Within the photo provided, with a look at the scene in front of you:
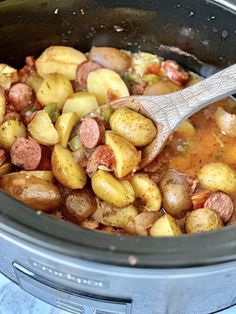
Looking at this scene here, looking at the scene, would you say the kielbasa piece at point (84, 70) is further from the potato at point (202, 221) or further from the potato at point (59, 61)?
the potato at point (202, 221)

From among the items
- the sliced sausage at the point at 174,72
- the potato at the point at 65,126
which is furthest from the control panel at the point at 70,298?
the sliced sausage at the point at 174,72

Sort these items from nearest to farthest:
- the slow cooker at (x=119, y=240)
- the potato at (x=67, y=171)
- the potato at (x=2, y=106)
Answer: the slow cooker at (x=119, y=240) → the potato at (x=67, y=171) → the potato at (x=2, y=106)

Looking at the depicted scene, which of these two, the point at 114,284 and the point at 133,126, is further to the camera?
the point at 133,126

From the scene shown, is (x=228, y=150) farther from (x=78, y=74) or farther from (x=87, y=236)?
(x=87, y=236)

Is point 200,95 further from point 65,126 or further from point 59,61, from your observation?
point 59,61

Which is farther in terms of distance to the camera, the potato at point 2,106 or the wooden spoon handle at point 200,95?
the potato at point 2,106

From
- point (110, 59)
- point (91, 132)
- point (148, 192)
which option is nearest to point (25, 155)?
point (91, 132)
